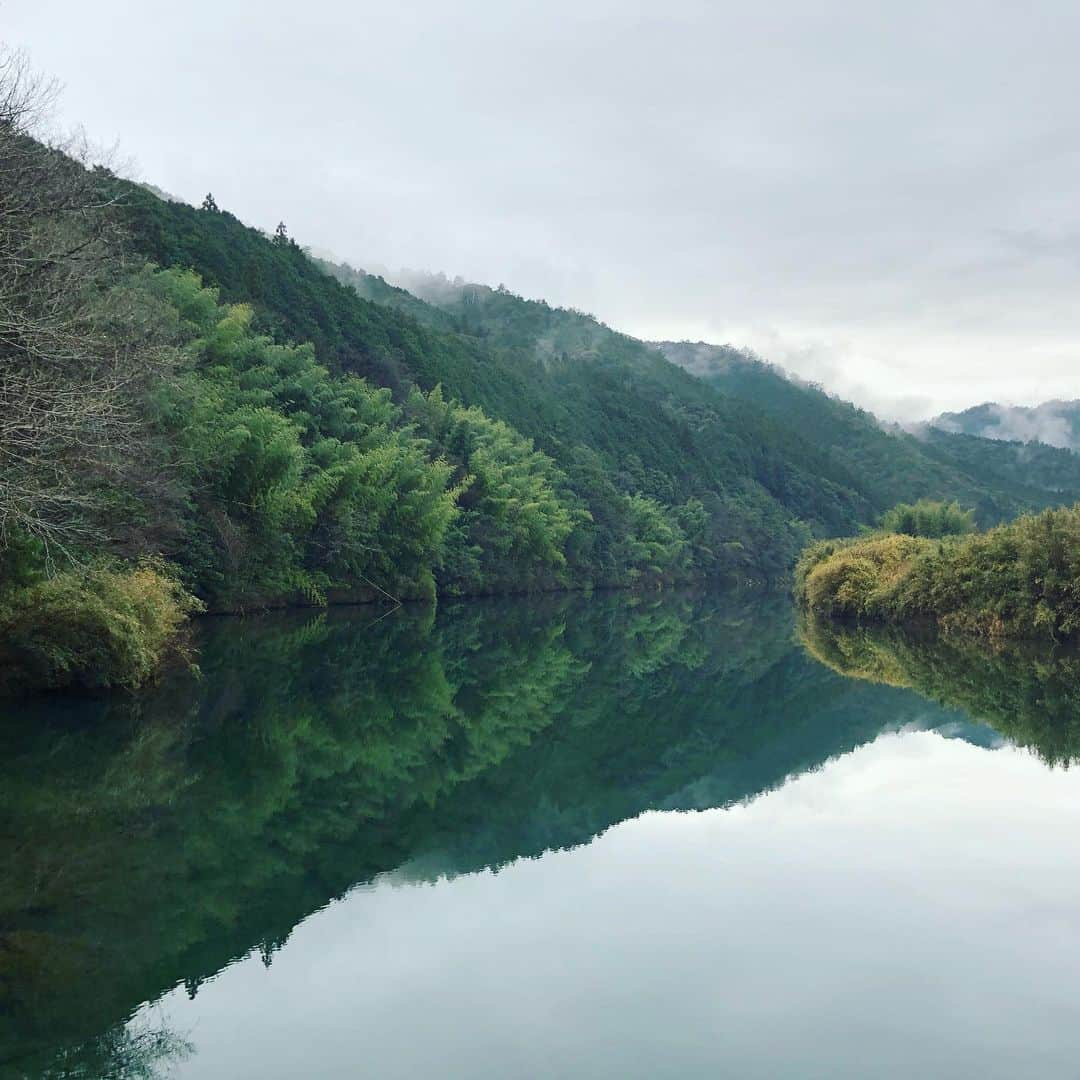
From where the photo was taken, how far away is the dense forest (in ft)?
49.0

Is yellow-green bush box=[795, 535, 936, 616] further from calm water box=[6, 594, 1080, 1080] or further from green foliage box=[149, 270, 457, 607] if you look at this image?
calm water box=[6, 594, 1080, 1080]

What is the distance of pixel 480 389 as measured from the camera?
3420 inches

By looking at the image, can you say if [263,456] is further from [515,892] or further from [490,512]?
[515,892]

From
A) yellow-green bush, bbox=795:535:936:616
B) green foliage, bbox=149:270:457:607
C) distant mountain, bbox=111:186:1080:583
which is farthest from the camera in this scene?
distant mountain, bbox=111:186:1080:583

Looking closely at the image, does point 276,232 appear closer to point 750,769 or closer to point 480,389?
point 480,389

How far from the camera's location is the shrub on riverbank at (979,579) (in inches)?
1125

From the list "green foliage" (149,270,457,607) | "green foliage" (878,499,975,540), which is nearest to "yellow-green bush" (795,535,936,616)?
"green foliage" (149,270,457,607)

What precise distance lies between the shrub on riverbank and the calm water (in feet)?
40.1

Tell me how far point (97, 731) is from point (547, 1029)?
9338 mm

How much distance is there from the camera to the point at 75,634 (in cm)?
1521

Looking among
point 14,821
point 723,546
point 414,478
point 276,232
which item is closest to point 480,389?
point 276,232

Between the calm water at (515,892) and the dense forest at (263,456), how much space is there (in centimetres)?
287

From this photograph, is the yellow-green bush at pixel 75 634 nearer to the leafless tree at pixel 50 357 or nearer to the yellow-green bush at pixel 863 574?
the leafless tree at pixel 50 357

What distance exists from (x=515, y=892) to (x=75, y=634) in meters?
9.55
